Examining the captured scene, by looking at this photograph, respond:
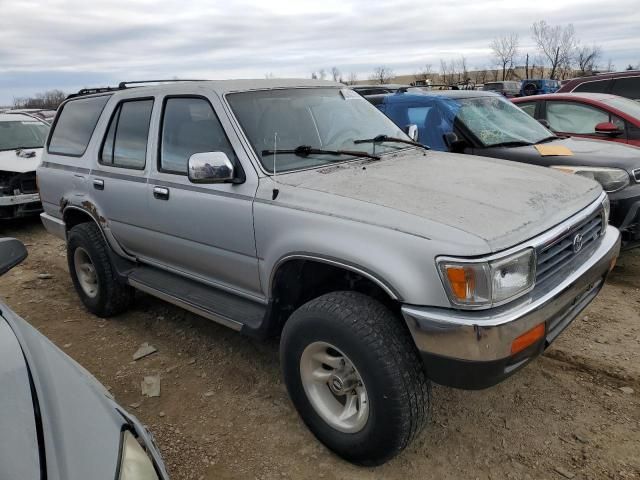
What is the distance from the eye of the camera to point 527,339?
2227mm

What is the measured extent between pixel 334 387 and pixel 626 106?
588 cm

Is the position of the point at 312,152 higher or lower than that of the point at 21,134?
lower

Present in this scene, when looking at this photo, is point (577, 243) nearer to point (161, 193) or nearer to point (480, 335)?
point (480, 335)

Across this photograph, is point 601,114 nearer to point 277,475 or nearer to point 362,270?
point 362,270

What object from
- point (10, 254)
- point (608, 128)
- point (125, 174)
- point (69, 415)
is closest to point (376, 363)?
point (69, 415)

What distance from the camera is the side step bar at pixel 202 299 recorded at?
9.97 feet

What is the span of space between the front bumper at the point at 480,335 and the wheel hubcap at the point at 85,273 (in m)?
3.31

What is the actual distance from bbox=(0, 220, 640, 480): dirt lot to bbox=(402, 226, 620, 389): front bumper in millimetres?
670

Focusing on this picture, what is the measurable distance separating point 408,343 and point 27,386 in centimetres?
154

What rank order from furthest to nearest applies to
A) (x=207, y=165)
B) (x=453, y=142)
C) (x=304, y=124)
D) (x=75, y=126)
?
(x=453, y=142) < (x=75, y=126) < (x=304, y=124) < (x=207, y=165)

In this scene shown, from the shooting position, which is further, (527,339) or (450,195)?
(450,195)

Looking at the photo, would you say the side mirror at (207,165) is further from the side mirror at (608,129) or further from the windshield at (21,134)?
the windshield at (21,134)

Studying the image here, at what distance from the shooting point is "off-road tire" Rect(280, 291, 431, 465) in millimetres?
2303

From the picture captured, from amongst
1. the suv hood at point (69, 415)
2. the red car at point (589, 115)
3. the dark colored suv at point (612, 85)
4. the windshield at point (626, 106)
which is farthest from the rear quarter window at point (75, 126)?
the dark colored suv at point (612, 85)
